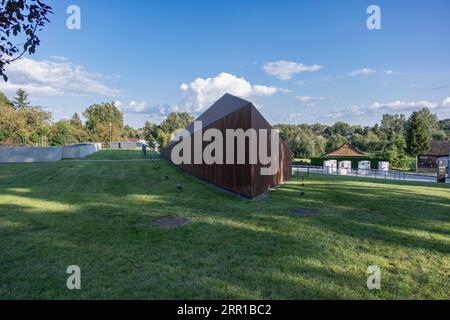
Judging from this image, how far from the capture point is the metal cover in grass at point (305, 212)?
828cm

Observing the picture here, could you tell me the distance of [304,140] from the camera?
63.2 metres

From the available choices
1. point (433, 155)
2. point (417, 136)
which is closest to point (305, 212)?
point (433, 155)

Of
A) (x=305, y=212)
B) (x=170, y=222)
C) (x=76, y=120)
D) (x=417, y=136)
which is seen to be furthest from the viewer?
(x=76, y=120)

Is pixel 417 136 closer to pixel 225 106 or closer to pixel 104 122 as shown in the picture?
pixel 225 106

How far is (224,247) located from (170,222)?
7.52 feet

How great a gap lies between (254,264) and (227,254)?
63 cm

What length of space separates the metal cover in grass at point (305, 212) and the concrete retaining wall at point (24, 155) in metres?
24.9

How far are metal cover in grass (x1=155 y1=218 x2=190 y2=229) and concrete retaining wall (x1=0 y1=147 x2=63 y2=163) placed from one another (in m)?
23.2

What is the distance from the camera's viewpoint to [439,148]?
49.0m

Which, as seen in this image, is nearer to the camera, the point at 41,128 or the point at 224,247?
the point at 224,247

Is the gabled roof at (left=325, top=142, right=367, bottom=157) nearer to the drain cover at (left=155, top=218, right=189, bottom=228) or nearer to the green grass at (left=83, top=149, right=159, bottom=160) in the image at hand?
the green grass at (left=83, top=149, right=159, bottom=160)

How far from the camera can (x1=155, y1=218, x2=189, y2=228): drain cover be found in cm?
707
